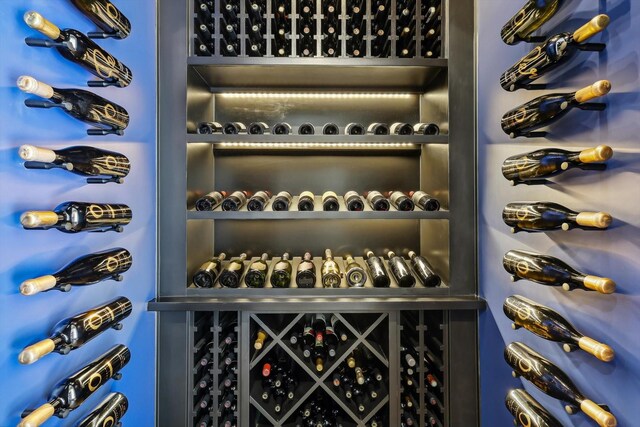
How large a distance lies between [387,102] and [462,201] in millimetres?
673

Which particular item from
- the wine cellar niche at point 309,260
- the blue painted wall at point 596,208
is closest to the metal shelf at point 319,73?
the wine cellar niche at point 309,260

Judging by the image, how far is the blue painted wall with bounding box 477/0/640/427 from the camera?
72 cm

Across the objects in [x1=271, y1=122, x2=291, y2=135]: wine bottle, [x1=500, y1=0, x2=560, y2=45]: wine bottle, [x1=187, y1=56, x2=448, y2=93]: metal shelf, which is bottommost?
[x1=271, y1=122, x2=291, y2=135]: wine bottle

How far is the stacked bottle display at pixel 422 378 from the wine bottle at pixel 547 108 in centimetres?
79

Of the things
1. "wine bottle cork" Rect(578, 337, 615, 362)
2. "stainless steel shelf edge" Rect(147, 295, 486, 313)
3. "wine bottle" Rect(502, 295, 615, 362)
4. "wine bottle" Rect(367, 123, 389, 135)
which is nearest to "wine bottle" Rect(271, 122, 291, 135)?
"wine bottle" Rect(367, 123, 389, 135)

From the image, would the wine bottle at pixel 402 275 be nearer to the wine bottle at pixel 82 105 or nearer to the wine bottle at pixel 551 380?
the wine bottle at pixel 551 380

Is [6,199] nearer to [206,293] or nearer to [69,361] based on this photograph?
[69,361]

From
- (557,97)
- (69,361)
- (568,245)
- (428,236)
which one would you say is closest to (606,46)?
(557,97)

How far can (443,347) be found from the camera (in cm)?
138

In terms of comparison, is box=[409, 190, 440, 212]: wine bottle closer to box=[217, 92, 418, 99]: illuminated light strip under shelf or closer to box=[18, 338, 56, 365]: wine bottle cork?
box=[217, 92, 418, 99]: illuminated light strip under shelf

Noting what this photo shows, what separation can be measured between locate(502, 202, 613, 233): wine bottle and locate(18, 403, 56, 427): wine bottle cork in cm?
124

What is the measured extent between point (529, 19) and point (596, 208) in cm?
57

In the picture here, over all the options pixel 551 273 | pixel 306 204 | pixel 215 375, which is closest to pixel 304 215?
pixel 306 204

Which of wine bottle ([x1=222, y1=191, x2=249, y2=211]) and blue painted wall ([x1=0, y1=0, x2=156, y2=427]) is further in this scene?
wine bottle ([x1=222, y1=191, x2=249, y2=211])
